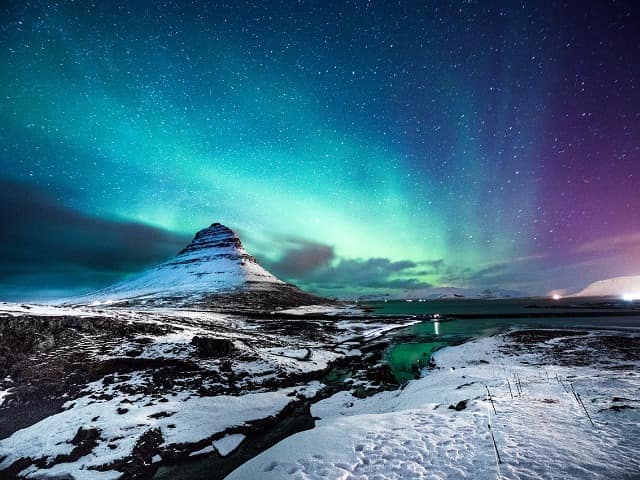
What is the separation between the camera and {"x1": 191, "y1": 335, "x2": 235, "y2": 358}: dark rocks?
90.2 feet

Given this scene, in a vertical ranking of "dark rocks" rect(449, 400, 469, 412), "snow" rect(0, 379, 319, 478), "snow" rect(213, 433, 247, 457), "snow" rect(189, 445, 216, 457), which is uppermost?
"dark rocks" rect(449, 400, 469, 412)

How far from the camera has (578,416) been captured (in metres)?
11.0

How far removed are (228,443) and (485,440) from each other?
1236 cm

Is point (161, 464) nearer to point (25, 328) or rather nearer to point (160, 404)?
point (160, 404)

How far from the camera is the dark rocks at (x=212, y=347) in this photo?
90.2 ft

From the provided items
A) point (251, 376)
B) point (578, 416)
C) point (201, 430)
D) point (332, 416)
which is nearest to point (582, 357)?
point (578, 416)

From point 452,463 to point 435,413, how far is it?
16.9 feet

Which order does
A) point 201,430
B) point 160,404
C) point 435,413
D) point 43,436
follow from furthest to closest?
1. point 160,404
2. point 201,430
3. point 43,436
4. point 435,413

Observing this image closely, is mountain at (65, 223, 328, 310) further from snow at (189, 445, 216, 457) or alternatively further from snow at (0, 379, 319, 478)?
snow at (189, 445, 216, 457)

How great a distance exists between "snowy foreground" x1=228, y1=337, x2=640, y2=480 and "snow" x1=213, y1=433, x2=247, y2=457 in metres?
4.03

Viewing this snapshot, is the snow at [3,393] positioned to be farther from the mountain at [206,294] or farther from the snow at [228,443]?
the mountain at [206,294]

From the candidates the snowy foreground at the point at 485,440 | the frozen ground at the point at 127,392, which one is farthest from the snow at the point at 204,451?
the snowy foreground at the point at 485,440

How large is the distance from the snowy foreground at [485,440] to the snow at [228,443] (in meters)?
4.03

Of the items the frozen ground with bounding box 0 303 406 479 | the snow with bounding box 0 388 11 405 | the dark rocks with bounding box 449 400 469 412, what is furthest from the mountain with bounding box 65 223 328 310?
the dark rocks with bounding box 449 400 469 412
